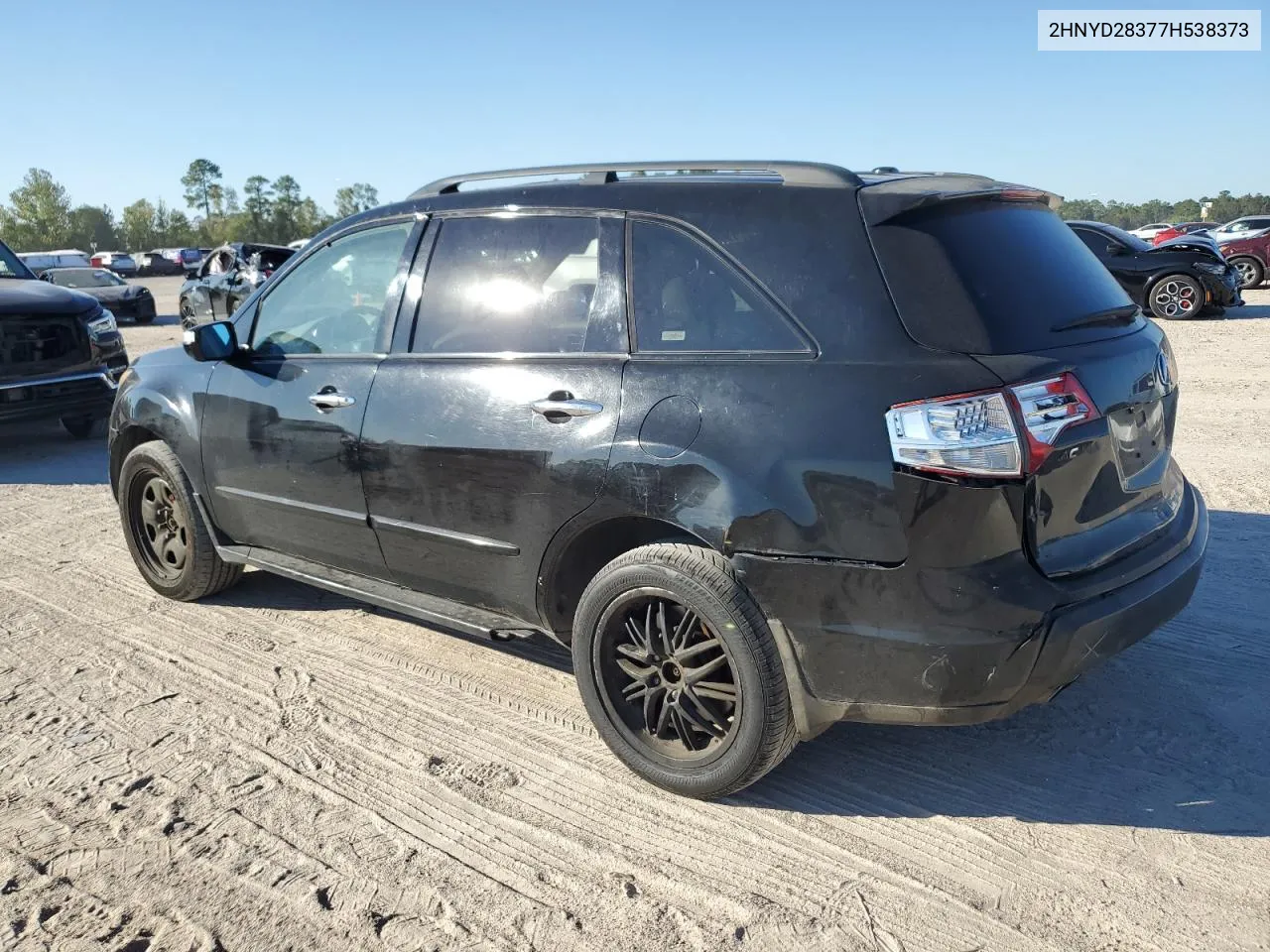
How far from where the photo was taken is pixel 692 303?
3.12m

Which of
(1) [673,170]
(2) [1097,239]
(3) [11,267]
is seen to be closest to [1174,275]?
(2) [1097,239]

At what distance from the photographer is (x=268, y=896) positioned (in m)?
2.72

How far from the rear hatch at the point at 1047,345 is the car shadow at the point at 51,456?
23.0 ft

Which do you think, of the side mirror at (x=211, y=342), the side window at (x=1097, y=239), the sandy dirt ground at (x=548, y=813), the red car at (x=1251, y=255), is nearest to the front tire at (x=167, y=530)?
the sandy dirt ground at (x=548, y=813)

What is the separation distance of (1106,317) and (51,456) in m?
8.82

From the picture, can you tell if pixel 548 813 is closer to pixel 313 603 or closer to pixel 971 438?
pixel 971 438

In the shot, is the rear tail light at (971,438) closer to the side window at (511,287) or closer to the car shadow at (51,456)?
the side window at (511,287)

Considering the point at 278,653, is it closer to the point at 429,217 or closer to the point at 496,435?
the point at 496,435

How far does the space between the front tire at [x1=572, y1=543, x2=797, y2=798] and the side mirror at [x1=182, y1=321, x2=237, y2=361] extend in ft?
7.11

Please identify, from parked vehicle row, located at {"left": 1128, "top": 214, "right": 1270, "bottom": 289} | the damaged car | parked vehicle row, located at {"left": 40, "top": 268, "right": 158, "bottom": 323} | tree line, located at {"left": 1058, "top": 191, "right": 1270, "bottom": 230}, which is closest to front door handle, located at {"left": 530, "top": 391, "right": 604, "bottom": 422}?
the damaged car

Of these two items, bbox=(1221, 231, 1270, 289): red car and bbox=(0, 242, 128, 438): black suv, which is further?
bbox=(1221, 231, 1270, 289): red car

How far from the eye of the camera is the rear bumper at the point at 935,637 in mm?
2617

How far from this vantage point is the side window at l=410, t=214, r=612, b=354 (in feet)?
11.2

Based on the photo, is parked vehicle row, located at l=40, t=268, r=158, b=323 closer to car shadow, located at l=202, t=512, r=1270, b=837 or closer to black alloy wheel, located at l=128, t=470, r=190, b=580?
black alloy wheel, located at l=128, t=470, r=190, b=580
